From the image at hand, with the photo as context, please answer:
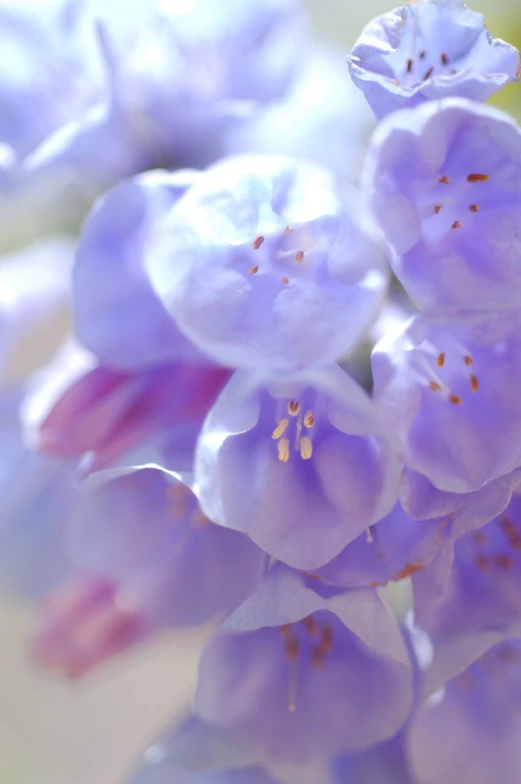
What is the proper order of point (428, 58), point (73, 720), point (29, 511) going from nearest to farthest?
point (428, 58)
point (29, 511)
point (73, 720)

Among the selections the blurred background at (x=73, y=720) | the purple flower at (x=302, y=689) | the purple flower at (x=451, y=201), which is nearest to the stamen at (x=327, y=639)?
the purple flower at (x=302, y=689)

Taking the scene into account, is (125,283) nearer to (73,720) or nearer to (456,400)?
(456,400)

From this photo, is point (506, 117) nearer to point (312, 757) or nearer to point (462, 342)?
point (462, 342)

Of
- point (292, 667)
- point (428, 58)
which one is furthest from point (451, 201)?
point (292, 667)

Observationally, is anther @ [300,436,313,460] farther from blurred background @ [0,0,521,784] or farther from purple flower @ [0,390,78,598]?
blurred background @ [0,0,521,784]

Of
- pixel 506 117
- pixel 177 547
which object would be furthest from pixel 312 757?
pixel 506 117

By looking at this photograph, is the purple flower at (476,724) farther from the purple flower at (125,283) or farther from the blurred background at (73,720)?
the blurred background at (73,720)
